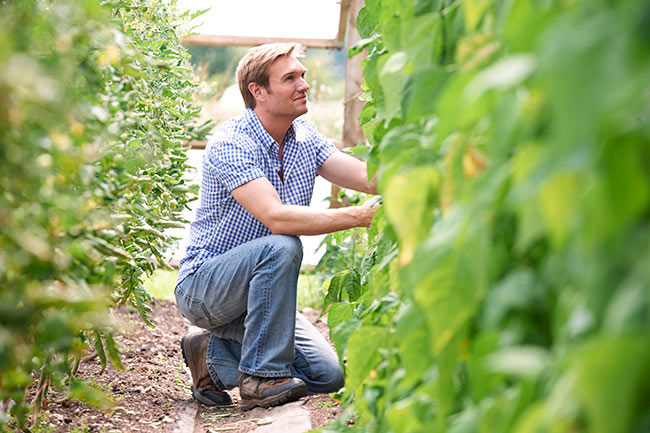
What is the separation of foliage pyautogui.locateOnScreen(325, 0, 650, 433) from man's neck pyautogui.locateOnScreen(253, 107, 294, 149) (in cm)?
188

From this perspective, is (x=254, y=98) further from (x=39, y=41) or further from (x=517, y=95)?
(x=517, y=95)

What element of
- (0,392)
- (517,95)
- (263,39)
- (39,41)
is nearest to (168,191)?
(0,392)

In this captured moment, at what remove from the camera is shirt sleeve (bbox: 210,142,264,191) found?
7.86ft

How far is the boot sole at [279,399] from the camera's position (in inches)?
90.8

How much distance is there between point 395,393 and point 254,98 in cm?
203

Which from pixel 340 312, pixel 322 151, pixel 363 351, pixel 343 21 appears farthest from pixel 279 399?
pixel 343 21

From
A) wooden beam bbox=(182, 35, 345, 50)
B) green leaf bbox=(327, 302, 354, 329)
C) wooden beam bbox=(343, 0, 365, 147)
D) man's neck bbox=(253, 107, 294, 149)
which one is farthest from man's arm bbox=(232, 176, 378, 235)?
wooden beam bbox=(182, 35, 345, 50)

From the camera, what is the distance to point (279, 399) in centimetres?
231

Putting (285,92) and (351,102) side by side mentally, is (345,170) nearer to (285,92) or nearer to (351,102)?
(285,92)

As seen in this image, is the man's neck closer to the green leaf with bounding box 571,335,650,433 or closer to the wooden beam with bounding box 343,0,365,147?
the wooden beam with bounding box 343,0,365,147

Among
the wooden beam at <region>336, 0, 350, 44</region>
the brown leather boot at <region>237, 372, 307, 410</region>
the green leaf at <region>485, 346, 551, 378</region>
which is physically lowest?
the brown leather boot at <region>237, 372, 307, 410</region>

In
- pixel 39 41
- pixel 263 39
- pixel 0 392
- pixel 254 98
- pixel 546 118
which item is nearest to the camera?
pixel 546 118

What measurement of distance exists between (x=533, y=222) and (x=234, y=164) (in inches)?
79.4

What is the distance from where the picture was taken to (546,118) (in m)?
0.52
